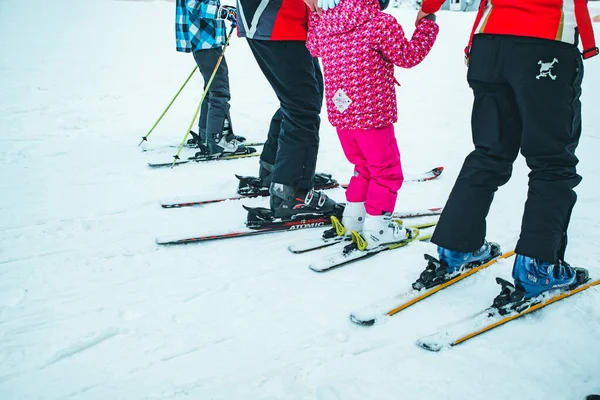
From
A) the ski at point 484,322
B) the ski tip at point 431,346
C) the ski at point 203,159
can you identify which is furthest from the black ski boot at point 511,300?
the ski at point 203,159

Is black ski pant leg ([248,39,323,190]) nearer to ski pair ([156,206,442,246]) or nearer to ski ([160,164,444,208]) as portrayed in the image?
ski pair ([156,206,442,246])

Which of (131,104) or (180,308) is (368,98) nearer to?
(180,308)

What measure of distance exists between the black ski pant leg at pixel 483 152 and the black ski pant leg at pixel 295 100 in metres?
1.15

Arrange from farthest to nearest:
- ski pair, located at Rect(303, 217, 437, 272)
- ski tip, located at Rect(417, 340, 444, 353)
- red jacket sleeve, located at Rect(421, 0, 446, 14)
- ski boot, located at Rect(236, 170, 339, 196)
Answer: ski boot, located at Rect(236, 170, 339, 196), ski pair, located at Rect(303, 217, 437, 272), red jacket sleeve, located at Rect(421, 0, 446, 14), ski tip, located at Rect(417, 340, 444, 353)

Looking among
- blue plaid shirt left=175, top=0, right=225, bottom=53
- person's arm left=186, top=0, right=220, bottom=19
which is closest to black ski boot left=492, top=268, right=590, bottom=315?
person's arm left=186, top=0, right=220, bottom=19

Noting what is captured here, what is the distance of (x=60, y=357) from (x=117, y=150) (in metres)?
3.70

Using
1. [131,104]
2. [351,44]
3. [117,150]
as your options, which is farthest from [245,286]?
[131,104]

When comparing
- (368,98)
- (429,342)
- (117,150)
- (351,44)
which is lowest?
(117,150)

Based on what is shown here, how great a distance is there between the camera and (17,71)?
892 centimetres

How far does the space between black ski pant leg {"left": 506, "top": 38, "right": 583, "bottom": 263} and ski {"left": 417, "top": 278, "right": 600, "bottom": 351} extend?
0.85 feet

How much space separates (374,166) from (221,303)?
3.67ft

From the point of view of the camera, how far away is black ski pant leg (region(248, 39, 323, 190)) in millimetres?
2951

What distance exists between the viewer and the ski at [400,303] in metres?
2.14

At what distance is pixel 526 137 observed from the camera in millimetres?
1980
